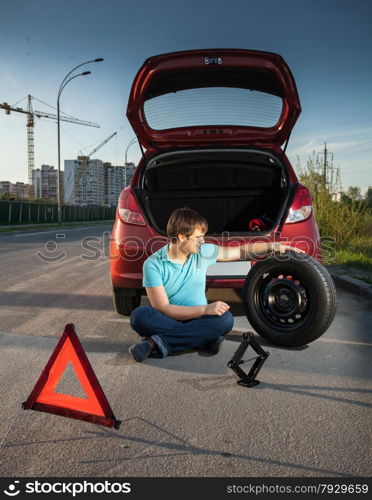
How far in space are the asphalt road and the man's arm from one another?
393mm

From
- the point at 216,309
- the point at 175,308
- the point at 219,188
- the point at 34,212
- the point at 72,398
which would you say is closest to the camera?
the point at 72,398

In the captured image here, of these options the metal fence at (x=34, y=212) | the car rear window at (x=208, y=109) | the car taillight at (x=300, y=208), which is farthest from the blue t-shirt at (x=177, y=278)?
the metal fence at (x=34, y=212)

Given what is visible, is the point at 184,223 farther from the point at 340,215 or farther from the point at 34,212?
the point at 34,212

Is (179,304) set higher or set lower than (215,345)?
higher

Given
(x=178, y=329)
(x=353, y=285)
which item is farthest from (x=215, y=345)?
(x=353, y=285)

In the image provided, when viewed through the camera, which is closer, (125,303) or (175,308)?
(175,308)

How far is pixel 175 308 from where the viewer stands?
3357 mm

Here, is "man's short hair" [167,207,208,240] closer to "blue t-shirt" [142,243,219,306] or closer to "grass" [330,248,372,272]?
"blue t-shirt" [142,243,219,306]

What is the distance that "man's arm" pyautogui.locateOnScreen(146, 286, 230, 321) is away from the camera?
330cm

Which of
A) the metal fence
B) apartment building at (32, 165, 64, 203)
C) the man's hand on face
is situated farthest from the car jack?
apartment building at (32, 165, 64, 203)

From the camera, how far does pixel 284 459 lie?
214 cm

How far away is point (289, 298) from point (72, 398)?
74.3 inches
